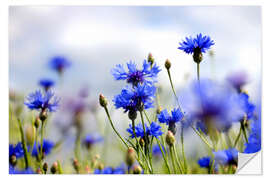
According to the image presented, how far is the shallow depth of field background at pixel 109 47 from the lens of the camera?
186 cm

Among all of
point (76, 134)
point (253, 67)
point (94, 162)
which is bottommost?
point (94, 162)

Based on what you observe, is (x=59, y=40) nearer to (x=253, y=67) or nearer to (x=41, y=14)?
(x=41, y=14)

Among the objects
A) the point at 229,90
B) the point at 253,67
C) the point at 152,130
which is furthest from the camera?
the point at 253,67

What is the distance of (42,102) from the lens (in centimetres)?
174

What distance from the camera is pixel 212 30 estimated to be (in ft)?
6.24

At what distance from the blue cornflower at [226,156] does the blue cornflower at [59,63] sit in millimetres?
888

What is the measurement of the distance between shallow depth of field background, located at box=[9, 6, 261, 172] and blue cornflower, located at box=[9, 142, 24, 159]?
4 centimetres

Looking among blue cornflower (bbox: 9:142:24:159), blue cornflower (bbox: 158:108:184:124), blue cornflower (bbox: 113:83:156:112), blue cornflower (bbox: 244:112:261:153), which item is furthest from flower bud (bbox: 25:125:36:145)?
blue cornflower (bbox: 244:112:261:153)

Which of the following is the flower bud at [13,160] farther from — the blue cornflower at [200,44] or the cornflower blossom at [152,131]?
the blue cornflower at [200,44]

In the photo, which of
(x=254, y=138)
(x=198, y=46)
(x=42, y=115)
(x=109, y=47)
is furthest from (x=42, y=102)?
(x=254, y=138)

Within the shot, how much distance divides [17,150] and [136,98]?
2.35ft

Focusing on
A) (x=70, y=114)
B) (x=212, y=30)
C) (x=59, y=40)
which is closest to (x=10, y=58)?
(x=59, y=40)

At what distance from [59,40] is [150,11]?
20.1 inches
